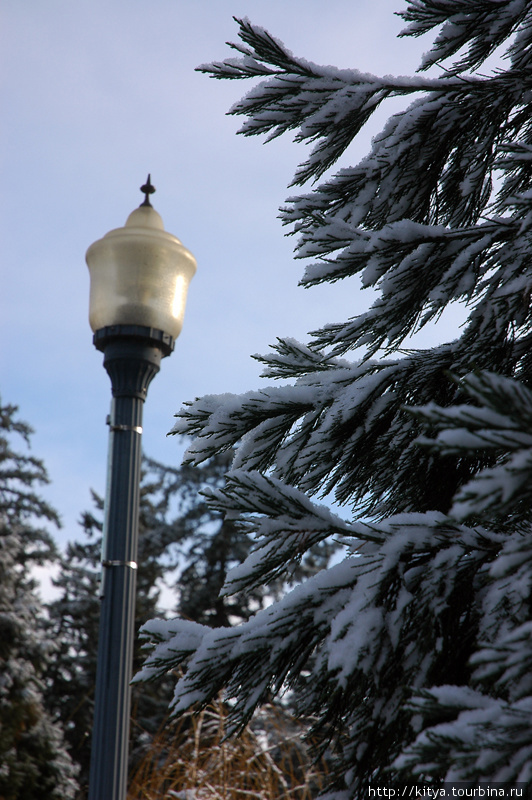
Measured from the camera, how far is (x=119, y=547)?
412 centimetres

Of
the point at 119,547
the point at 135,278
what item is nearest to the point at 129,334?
the point at 135,278

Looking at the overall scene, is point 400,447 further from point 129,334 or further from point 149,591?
point 149,591

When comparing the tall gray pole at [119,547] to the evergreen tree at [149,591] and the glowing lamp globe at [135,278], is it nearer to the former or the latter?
the glowing lamp globe at [135,278]

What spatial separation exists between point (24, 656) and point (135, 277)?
40.2 ft

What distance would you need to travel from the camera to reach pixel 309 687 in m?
2.03

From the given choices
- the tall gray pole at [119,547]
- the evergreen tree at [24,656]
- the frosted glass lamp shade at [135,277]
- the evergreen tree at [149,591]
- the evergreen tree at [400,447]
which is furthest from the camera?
the evergreen tree at [149,591]

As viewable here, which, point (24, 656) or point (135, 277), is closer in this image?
point (135, 277)

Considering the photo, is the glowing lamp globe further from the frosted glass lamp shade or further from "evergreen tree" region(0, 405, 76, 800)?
"evergreen tree" region(0, 405, 76, 800)

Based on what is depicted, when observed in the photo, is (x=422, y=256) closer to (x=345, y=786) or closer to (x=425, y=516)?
(x=425, y=516)

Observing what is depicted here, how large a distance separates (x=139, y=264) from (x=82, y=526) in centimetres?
1874

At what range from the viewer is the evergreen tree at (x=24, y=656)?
10.6 meters

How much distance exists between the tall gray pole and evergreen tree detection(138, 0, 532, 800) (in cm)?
171

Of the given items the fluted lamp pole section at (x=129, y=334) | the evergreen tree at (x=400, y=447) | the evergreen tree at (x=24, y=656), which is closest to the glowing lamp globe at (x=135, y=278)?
the fluted lamp pole section at (x=129, y=334)

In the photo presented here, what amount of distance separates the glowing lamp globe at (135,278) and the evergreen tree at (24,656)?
8.12 m
